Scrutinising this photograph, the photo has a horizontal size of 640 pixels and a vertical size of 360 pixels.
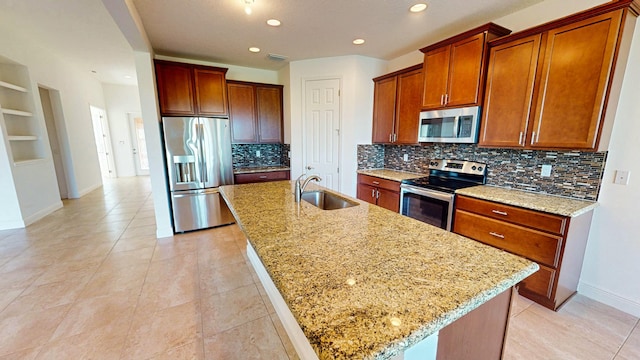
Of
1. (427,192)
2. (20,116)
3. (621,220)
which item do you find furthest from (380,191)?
(20,116)

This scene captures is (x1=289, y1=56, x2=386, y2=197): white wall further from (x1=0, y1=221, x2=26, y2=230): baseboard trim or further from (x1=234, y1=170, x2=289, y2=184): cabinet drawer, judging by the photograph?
(x1=0, y1=221, x2=26, y2=230): baseboard trim

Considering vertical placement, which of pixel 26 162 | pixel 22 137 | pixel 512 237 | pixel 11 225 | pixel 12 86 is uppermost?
pixel 12 86

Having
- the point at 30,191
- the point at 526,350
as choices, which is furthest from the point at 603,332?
the point at 30,191

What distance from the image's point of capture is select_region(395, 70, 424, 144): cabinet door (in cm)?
313

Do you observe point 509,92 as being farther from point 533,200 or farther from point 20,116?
point 20,116

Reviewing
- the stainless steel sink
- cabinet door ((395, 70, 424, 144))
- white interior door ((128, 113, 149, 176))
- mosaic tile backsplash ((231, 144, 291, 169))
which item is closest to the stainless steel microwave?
cabinet door ((395, 70, 424, 144))

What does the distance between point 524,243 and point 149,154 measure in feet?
13.6

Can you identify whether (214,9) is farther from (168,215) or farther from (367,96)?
(168,215)

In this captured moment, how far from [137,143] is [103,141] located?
83 centimetres

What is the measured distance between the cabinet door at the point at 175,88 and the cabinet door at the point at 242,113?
2.09ft

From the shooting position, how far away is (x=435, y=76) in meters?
2.77

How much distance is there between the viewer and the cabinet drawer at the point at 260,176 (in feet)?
12.7

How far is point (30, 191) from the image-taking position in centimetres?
380

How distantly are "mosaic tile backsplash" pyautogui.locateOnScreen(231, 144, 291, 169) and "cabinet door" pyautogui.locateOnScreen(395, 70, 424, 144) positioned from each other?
1.84m
